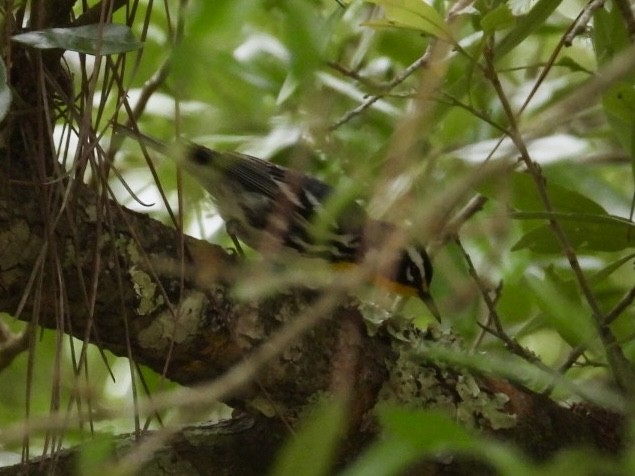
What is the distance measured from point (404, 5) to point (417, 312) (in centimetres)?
127

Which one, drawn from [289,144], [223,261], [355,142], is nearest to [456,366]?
[223,261]

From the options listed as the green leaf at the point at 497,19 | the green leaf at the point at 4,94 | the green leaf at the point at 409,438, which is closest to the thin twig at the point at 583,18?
the green leaf at the point at 497,19

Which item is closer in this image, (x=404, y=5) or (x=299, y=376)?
(x=404, y=5)

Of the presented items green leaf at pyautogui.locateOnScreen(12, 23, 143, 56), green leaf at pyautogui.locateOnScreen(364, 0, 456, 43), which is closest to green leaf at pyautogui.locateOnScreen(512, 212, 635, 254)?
green leaf at pyautogui.locateOnScreen(364, 0, 456, 43)

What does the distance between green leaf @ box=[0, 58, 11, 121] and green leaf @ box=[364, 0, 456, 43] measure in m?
0.34

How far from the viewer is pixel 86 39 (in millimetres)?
1010

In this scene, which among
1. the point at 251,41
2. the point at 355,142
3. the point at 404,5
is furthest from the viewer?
the point at 251,41

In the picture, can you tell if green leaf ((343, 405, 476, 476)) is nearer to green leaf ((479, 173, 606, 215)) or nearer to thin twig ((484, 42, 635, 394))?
thin twig ((484, 42, 635, 394))

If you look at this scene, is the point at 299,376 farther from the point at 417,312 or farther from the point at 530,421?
the point at 417,312

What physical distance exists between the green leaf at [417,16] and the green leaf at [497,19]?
0.15 meters

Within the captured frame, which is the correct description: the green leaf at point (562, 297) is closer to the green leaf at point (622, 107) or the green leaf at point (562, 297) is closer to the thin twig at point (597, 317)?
the thin twig at point (597, 317)

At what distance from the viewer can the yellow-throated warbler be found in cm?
180

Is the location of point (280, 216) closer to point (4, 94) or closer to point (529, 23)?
point (529, 23)

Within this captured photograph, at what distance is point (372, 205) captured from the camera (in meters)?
0.72
